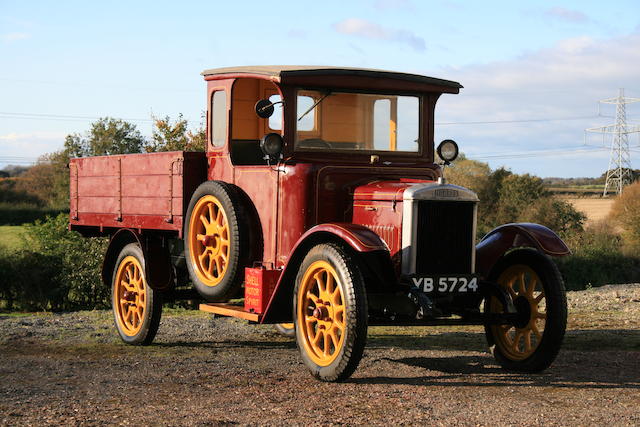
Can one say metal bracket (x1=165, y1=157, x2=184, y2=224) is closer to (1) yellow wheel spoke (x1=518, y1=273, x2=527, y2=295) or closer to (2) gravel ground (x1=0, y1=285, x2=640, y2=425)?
(2) gravel ground (x1=0, y1=285, x2=640, y2=425)

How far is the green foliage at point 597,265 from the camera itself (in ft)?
91.3

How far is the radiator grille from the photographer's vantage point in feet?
22.6

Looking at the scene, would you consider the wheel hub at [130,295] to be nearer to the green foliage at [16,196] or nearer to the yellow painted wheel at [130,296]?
the yellow painted wheel at [130,296]

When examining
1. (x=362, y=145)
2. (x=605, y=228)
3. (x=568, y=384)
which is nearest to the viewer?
(x=568, y=384)

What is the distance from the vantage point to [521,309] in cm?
755

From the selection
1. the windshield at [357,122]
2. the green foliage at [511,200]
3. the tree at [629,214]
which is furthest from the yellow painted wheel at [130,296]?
the green foliage at [511,200]

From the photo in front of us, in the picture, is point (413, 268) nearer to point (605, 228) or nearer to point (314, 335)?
point (314, 335)

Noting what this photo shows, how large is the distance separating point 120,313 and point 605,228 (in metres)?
30.0

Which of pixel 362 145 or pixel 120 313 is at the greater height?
pixel 362 145

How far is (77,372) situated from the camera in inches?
290

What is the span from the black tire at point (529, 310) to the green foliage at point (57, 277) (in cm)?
1656

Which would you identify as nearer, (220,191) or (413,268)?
(413,268)

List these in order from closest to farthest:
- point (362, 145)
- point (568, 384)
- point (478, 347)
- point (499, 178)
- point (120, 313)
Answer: point (568, 384)
point (362, 145)
point (478, 347)
point (120, 313)
point (499, 178)

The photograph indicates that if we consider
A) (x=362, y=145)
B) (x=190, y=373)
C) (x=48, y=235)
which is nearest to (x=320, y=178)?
(x=362, y=145)
